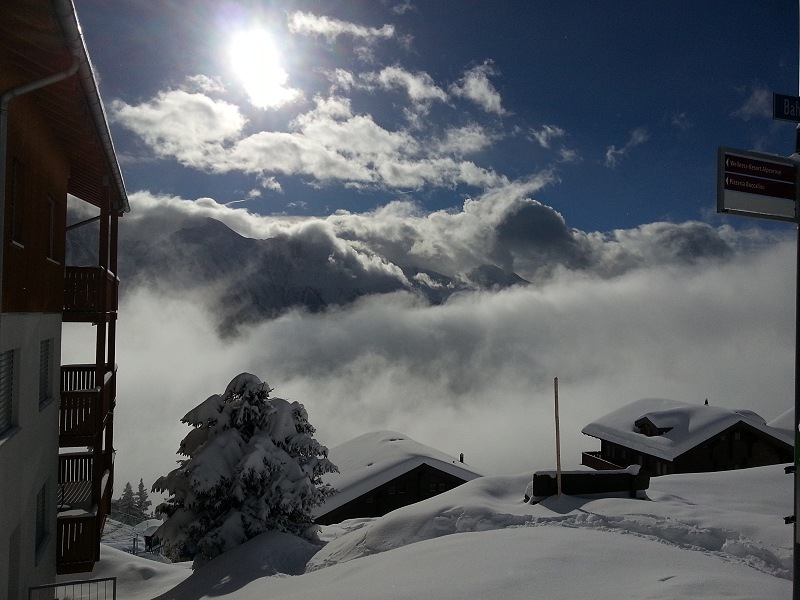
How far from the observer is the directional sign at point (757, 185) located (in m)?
4.93

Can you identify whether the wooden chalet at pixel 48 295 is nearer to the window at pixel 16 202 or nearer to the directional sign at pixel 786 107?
the window at pixel 16 202

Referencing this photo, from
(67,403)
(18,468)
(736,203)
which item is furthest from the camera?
(67,403)

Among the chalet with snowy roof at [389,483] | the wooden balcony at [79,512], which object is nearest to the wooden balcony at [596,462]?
the chalet with snowy roof at [389,483]

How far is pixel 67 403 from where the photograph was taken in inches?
490

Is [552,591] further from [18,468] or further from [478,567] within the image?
[18,468]

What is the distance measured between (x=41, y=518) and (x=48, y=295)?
477 centimetres

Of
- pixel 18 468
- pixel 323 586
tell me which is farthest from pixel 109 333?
pixel 323 586

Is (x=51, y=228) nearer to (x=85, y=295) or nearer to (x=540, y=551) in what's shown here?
(x=85, y=295)

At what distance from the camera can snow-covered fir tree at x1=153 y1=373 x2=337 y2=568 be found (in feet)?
52.7

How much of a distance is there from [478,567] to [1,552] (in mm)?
7325

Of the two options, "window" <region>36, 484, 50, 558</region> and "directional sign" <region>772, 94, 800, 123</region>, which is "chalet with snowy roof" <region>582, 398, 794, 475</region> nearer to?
"window" <region>36, 484, 50, 558</region>

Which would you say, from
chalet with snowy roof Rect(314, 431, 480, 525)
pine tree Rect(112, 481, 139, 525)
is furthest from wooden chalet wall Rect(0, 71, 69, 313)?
pine tree Rect(112, 481, 139, 525)

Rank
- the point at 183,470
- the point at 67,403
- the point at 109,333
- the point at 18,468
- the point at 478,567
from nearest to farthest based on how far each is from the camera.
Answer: the point at 478,567
the point at 18,468
the point at 67,403
the point at 109,333
the point at 183,470

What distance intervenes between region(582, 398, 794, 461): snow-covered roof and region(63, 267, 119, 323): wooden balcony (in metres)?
31.2
